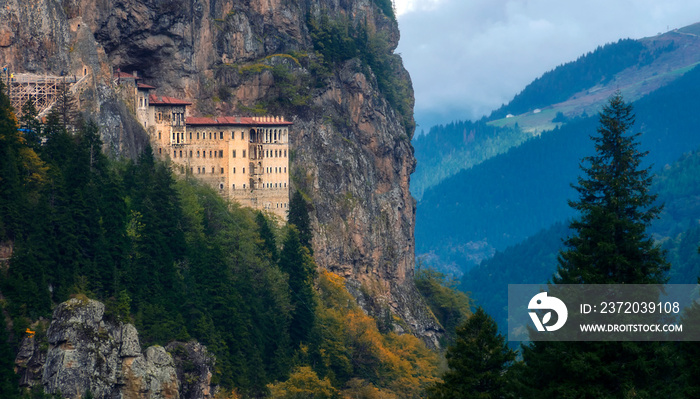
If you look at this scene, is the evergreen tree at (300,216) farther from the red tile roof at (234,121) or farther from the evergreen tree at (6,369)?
the evergreen tree at (6,369)

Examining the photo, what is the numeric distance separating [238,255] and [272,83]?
2596 centimetres

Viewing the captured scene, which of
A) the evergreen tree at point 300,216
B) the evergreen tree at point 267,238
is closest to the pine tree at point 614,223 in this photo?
the evergreen tree at point 267,238

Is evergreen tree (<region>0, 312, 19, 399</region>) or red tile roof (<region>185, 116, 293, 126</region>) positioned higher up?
red tile roof (<region>185, 116, 293, 126</region>)

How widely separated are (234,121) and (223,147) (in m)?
3.00

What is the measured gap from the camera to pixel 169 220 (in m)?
111

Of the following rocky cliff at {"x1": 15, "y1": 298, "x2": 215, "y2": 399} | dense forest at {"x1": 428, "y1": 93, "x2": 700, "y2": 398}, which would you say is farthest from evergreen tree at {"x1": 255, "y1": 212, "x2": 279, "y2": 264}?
dense forest at {"x1": 428, "y1": 93, "x2": 700, "y2": 398}

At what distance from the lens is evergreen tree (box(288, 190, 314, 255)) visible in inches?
5044

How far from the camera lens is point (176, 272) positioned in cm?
10862

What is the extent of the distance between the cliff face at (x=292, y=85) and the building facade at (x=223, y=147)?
3.87 m

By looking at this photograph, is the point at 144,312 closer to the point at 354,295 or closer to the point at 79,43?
the point at 79,43

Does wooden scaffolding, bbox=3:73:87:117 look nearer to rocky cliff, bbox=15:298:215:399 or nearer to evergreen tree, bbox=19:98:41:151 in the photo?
evergreen tree, bbox=19:98:41:151

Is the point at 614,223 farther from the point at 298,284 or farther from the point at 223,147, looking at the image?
the point at 223,147

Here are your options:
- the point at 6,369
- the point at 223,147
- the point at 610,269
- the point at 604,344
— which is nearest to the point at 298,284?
the point at 223,147

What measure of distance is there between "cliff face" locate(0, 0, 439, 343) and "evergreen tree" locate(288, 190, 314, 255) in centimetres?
695
